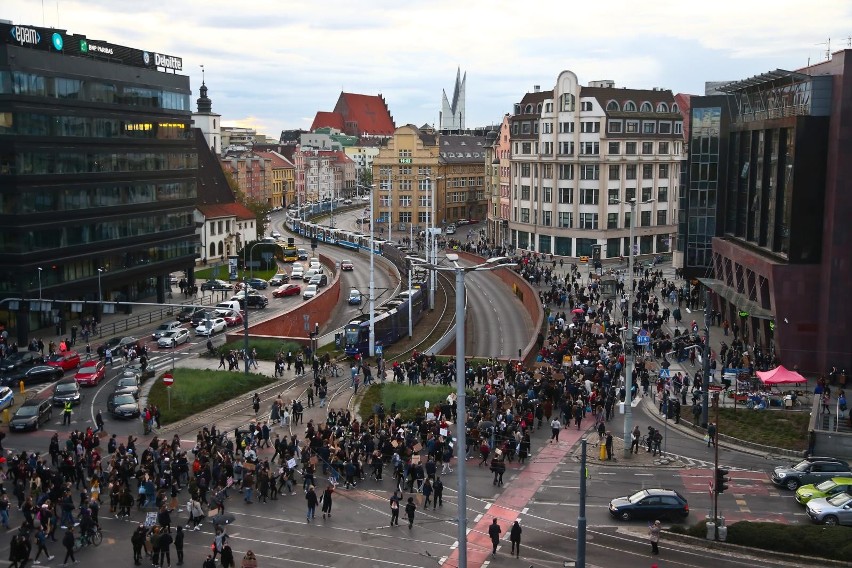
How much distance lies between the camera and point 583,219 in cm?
10100

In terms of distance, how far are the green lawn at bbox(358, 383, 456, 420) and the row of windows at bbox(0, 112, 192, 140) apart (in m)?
30.2

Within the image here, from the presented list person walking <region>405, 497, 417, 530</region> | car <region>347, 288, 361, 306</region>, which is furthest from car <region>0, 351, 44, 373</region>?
car <region>347, 288, 361, 306</region>

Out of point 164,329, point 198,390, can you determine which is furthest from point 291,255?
point 198,390

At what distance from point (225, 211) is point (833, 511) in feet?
285

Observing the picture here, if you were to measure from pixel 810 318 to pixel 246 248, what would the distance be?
65.1 metres

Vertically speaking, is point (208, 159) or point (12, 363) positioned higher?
point (208, 159)

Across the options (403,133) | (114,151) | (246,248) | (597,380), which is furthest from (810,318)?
(403,133)

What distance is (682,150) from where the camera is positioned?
106188mm

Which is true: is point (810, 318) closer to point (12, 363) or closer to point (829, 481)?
point (829, 481)

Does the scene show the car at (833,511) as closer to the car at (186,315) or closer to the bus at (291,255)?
the car at (186,315)

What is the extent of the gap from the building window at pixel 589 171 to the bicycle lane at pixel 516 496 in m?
61.2

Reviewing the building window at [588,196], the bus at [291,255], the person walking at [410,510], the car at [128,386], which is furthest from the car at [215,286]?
the person walking at [410,510]

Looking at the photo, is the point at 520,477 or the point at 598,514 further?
the point at 520,477

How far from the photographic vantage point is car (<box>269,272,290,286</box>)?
8919cm
